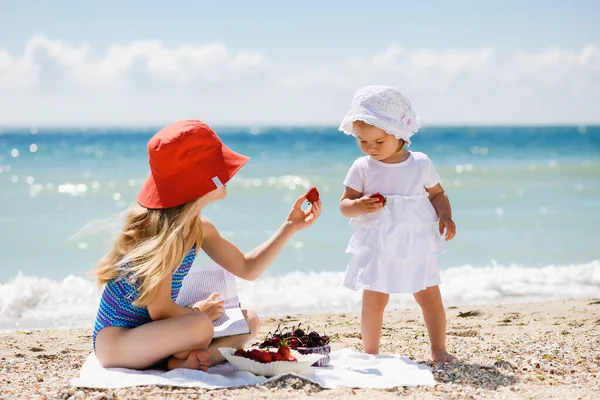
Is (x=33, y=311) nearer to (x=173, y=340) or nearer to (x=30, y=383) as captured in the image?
(x=30, y=383)

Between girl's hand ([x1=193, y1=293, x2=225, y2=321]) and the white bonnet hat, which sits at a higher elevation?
the white bonnet hat

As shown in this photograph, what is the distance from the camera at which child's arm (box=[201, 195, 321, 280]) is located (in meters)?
3.55

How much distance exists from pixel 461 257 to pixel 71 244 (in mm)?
4869

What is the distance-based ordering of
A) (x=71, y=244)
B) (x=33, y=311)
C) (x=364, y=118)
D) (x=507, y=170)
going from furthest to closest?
(x=507, y=170)
(x=71, y=244)
(x=33, y=311)
(x=364, y=118)

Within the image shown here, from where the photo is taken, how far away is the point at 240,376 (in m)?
3.23

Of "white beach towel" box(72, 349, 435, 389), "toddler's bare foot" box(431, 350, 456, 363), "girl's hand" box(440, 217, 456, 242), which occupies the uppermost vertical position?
"girl's hand" box(440, 217, 456, 242)

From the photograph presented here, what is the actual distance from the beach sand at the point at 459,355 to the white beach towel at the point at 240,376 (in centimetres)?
6

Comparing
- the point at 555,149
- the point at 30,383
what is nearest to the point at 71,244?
the point at 30,383

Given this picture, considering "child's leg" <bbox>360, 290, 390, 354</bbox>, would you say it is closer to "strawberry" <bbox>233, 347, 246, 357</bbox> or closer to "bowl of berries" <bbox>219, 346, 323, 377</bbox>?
"bowl of berries" <bbox>219, 346, 323, 377</bbox>

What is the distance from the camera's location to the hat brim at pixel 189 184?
10.6ft

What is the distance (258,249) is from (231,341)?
50cm

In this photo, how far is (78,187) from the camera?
48.8 feet

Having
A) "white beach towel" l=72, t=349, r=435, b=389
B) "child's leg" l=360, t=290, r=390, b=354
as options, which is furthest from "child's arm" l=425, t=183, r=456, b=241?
"white beach towel" l=72, t=349, r=435, b=389

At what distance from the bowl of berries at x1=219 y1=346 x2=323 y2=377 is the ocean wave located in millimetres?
2513
